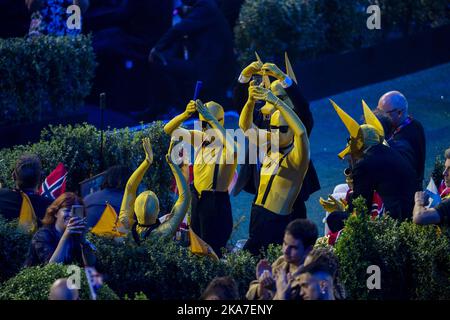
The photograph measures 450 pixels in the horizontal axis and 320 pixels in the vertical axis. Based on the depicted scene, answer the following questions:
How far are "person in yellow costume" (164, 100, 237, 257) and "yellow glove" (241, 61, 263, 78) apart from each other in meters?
0.66

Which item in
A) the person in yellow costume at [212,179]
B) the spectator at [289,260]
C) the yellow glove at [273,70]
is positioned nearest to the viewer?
the spectator at [289,260]

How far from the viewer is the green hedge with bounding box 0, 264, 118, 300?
→ 9.00 metres

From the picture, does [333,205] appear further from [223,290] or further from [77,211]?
[223,290]

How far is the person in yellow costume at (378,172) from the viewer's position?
10.7 metres

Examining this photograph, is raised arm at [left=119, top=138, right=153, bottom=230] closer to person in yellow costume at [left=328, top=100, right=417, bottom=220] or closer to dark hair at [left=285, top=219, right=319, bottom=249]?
person in yellow costume at [left=328, top=100, right=417, bottom=220]

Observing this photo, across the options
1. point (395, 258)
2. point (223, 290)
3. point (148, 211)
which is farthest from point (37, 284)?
point (395, 258)

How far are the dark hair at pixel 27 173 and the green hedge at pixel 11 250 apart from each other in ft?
2.01

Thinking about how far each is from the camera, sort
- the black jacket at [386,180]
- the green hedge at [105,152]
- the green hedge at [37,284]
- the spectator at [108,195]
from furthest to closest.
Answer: the green hedge at [105,152]
the spectator at [108,195]
the black jacket at [386,180]
the green hedge at [37,284]

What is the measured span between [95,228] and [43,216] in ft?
1.51

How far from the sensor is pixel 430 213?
9.42m

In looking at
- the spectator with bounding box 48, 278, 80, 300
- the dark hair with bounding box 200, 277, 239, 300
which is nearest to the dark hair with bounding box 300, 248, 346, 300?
the dark hair with bounding box 200, 277, 239, 300

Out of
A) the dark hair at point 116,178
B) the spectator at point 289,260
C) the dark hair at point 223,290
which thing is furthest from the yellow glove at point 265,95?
the dark hair at point 223,290

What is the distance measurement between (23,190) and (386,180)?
119 inches

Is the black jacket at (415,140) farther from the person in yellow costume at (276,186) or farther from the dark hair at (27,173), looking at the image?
the dark hair at (27,173)
